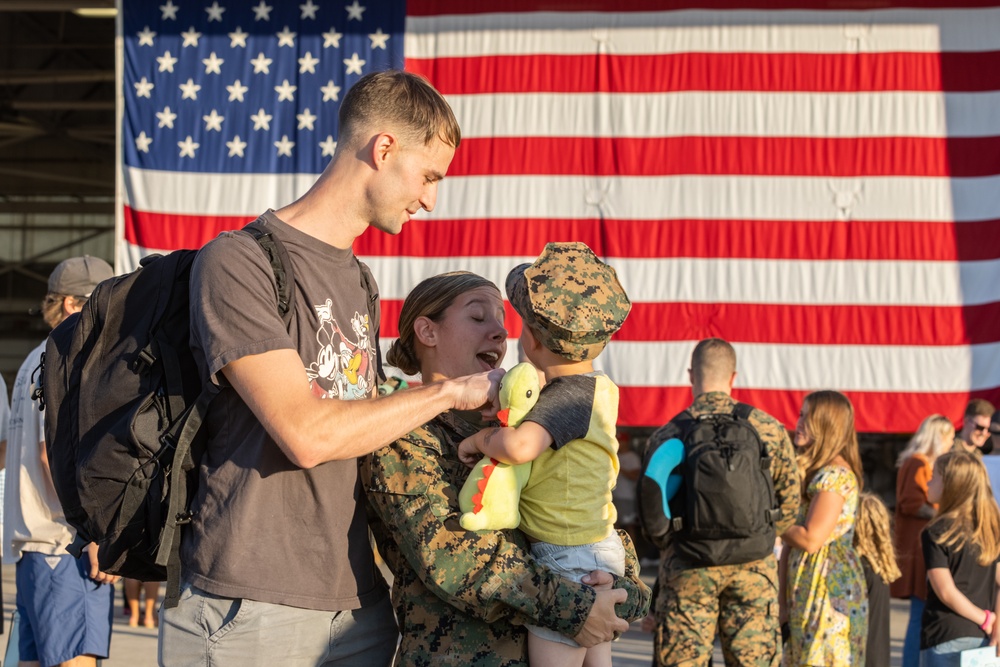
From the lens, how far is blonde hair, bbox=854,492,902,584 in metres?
5.49

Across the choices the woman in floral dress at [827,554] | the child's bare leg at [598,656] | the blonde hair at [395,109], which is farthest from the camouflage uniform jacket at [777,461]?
the blonde hair at [395,109]

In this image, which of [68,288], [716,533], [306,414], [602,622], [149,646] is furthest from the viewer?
[149,646]

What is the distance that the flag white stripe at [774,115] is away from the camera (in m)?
8.38

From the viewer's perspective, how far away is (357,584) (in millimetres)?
2359

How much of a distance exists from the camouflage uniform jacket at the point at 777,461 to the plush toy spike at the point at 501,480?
276 centimetres

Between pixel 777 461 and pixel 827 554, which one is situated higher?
pixel 777 461

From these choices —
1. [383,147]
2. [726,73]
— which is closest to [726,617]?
[383,147]

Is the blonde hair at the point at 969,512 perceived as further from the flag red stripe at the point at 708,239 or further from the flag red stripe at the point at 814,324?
the flag red stripe at the point at 708,239

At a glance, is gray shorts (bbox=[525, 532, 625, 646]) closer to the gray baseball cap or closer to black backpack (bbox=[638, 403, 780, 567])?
black backpack (bbox=[638, 403, 780, 567])

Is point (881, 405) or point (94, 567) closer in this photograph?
point (94, 567)

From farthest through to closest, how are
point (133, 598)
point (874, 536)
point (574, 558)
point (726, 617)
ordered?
point (133, 598) < point (874, 536) < point (726, 617) < point (574, 558)

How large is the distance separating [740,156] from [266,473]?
6.80 m

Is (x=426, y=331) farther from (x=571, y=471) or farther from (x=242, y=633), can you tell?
(x=242, y=633)

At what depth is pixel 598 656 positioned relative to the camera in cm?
250
